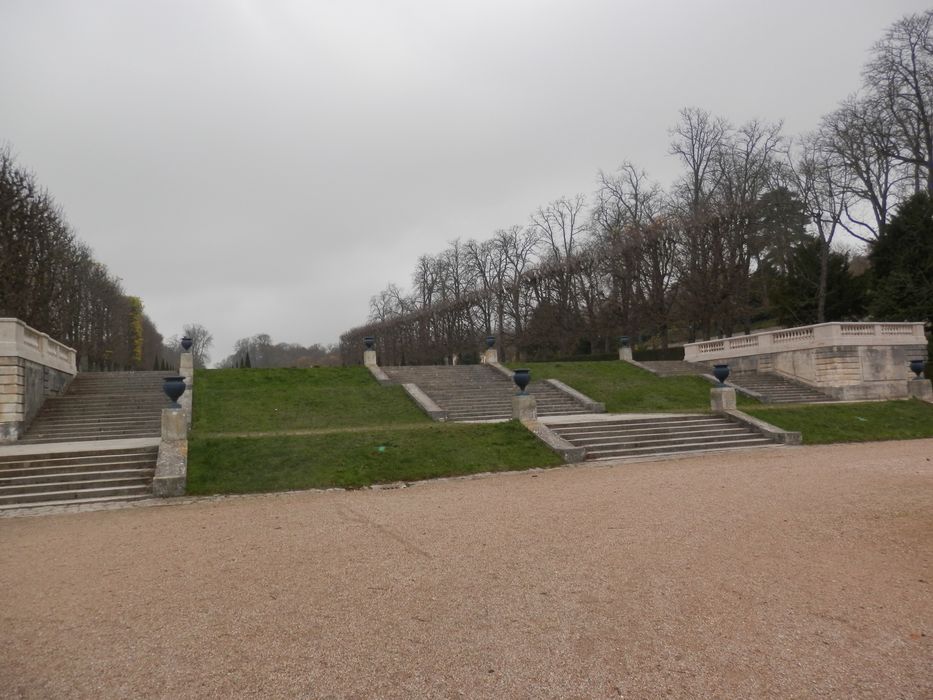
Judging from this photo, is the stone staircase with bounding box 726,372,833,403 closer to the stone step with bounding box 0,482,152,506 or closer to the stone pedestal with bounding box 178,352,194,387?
the stone step with bounding box 0,482,152,506

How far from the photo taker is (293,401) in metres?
21.8

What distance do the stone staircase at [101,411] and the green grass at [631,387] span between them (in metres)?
16.4

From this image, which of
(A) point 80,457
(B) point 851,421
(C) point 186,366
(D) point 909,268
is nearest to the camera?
(A) point 80,457

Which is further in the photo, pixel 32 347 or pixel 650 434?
pixel 32 347

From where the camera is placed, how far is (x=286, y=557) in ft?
20.7

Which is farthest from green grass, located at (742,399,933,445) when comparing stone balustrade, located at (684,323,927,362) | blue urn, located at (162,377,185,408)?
blue urn, located at (162,377,185,408)

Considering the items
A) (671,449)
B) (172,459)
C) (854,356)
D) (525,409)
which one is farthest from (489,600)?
(854,356)

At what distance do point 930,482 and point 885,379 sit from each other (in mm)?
20909

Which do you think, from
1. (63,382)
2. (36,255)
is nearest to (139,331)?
(36,255)

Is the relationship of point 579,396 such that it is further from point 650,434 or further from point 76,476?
point 76,476

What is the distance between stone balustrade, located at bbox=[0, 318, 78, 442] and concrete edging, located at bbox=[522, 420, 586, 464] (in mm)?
14913

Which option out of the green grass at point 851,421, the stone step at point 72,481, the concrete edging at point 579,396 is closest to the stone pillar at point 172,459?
the stone step at point 72,481

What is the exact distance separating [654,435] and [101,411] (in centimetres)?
1828

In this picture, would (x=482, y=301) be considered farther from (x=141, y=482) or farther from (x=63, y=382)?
(x=141, y=482)
